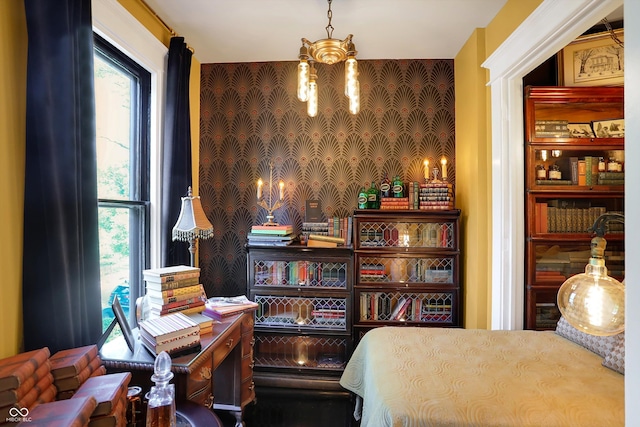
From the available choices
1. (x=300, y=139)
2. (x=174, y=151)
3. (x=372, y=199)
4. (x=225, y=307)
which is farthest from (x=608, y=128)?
(x=174, y=151)

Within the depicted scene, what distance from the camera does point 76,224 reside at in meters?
1.50

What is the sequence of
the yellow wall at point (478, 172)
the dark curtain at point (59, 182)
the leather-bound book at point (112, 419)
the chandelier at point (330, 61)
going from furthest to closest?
the yellow wall at point (478, 172)
the chandelier at point (330, 61)
the dark curtain at point (59, 182)
the leather-bound book at point (112, 419)

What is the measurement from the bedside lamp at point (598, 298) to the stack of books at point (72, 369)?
1895 mm

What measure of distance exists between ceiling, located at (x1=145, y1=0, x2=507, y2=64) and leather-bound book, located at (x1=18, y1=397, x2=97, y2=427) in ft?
8.05

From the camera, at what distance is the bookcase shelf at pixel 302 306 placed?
2.73 m

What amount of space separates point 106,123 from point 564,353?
3052 mm

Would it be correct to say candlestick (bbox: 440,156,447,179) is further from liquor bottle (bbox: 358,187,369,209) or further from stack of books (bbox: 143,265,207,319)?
stack of books (bbox: 143,265,207,319)

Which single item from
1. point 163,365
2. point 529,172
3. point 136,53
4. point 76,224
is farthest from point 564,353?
point 136,53

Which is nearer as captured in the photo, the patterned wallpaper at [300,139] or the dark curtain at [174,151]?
the dark curtain at [174,151]

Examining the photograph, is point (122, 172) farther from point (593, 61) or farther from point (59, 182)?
point (593, 61)

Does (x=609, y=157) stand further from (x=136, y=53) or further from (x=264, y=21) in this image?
(x=136, y=53)

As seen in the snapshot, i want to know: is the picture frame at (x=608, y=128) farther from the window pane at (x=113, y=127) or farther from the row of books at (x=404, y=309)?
the window pane at (x=113, y=127)

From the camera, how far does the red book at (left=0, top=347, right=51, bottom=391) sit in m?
1.01

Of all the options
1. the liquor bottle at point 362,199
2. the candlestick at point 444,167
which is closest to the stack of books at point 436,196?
the candlestick at point 444,167
